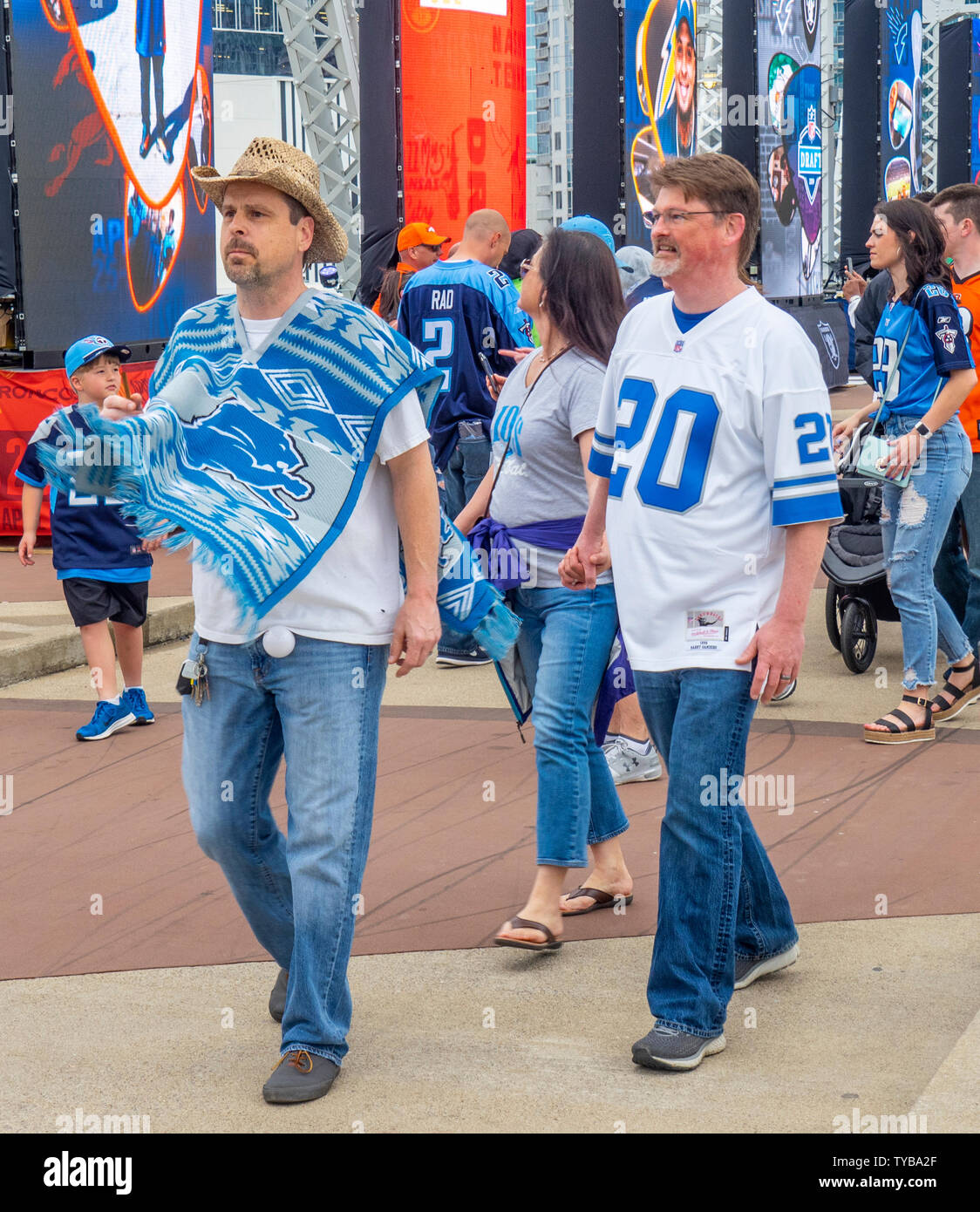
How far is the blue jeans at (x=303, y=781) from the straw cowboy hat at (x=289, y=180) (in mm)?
956

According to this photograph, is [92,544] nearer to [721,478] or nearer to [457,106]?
Answer: [721,478]

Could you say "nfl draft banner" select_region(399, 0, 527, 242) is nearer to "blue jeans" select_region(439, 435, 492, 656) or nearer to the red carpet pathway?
"blue jeans" select_region(439, 435, 492, 656)

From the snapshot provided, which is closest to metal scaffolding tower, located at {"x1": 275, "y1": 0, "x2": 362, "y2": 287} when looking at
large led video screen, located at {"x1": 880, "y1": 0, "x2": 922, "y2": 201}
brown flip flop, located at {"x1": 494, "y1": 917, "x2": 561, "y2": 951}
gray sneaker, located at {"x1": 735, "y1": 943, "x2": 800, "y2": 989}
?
large led video screen, located at {"x1": 880, "y1": 0, "x2": 922, "y2": 201}

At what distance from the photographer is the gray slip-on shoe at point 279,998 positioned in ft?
12.7

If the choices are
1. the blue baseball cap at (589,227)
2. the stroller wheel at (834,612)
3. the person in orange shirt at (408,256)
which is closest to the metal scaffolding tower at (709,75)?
the person in orange shirt at (408,256)

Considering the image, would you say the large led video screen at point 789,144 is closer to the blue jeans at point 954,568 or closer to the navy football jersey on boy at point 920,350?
the blue jeans at point 954,568

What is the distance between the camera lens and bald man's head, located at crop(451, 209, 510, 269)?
28.1ft

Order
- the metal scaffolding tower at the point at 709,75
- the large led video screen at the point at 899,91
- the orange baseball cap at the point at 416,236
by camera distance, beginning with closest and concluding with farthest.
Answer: the orange baseball cap at the point at 416,236 < the large led video screen at the point at 899,91 < the metal scaffolding tower at the point at 709,75

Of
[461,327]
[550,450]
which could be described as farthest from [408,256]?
[550,450]

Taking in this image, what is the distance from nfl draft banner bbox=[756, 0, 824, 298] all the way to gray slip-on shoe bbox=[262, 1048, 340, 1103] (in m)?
18.5

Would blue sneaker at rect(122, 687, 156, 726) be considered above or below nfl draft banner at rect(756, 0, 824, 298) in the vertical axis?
below
